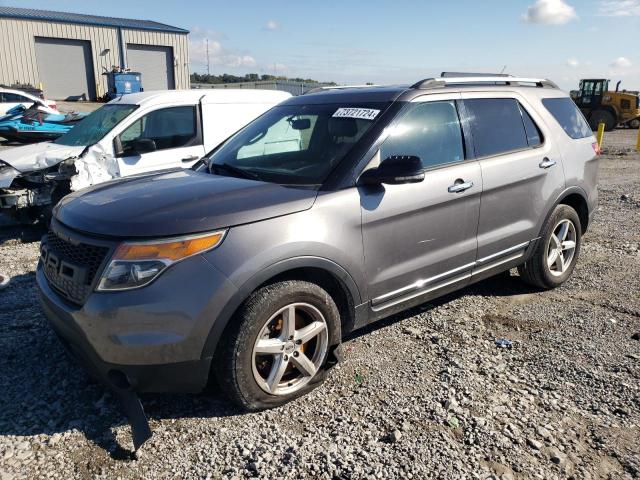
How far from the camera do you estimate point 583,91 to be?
84.8 feet

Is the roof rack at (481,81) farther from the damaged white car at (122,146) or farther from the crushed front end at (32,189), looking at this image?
the crushed front end at (32,189)

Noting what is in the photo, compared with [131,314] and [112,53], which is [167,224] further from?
[112,53]

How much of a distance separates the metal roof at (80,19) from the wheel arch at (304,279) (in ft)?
128

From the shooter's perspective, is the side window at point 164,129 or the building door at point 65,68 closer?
the side window at point 164,129

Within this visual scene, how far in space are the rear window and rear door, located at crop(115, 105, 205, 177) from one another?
14.0ft

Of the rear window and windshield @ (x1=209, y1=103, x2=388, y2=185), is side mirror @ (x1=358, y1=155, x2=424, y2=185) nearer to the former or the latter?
windshield @ (x1=209, y1=103, x2=388, y2=185)

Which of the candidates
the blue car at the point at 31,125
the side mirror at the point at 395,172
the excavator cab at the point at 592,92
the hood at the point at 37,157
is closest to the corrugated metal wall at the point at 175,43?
the blue car at the point at 31,125

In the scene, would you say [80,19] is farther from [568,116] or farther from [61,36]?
[568,116]

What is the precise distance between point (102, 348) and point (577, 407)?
2.69 meters

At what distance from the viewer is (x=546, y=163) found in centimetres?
457

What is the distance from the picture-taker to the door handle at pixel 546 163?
453 centimetres

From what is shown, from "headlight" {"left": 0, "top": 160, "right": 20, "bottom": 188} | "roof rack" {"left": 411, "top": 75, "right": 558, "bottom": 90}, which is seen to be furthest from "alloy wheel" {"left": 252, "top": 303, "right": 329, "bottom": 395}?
"headlight" {"left": 0, "top": 160, "right": 20, "bottom": 188}

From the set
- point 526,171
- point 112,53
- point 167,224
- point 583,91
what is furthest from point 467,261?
point 112,53

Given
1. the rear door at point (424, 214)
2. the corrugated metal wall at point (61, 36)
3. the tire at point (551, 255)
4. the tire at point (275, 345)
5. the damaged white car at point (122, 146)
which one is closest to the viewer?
the tire at point (275, 345)
